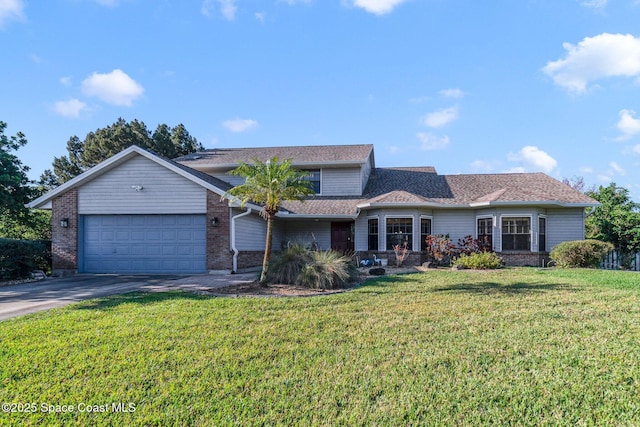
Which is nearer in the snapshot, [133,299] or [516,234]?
[133,299]

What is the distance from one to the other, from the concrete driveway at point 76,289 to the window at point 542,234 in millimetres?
13399

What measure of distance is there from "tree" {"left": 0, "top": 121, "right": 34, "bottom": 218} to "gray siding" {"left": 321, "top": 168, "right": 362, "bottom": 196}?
13.9m

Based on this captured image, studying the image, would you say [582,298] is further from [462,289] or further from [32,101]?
[32,101]

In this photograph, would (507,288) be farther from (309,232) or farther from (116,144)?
(116,144)

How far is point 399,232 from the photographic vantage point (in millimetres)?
16328

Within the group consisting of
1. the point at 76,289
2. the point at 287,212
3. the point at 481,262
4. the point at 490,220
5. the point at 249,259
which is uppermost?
the point at 287,212

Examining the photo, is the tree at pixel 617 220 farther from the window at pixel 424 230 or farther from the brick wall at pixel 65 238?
the brick wall at pixel 65 238

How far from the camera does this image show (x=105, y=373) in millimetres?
4027

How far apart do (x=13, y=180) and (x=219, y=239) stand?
33.9 feet

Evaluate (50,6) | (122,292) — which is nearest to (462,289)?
(122,292)

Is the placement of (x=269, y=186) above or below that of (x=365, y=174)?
below

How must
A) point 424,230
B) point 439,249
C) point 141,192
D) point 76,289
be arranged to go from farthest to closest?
point 424,230
point 439,249
point 141,192
point 76,289

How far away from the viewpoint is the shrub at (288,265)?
32.5ft

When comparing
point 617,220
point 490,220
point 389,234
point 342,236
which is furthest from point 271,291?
point 617,220
